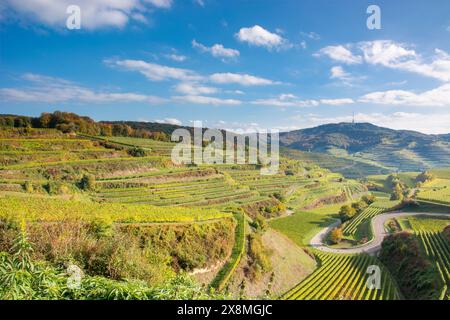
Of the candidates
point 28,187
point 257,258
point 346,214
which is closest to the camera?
point 257,258

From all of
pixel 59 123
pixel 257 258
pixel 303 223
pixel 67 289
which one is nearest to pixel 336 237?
pixel 303 223

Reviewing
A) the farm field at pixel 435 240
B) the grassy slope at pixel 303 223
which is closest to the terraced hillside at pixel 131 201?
the grassy slope at pixel 303 223

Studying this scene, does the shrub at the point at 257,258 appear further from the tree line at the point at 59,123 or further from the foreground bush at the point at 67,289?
the tree line at the point at 59,123

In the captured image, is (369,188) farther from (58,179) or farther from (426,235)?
(58,179)

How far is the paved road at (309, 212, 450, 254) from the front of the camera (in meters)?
39.6

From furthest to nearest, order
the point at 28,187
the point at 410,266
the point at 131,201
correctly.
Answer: the point at 131,201 < the point at 410,266 < the point at 28,187

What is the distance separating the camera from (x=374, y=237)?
140 feet

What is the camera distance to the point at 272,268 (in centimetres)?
2286

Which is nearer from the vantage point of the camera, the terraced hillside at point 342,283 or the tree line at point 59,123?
the terraced hillside at point 342,283

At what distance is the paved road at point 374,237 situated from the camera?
39.6 m

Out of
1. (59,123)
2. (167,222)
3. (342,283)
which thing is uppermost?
(59,123)

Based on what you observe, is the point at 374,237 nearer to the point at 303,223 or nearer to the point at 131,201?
the point at 303,223
